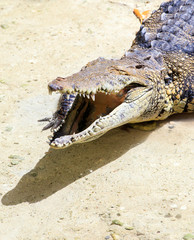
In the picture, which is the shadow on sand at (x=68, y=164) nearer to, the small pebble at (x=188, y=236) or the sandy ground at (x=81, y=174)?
the sandy ground at (x=81, y=174)

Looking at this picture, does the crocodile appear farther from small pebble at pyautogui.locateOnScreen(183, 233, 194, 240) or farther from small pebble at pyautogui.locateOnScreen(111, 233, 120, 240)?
small pebble at pyautogui.locateOnScreen(183, 233, 194, 240)

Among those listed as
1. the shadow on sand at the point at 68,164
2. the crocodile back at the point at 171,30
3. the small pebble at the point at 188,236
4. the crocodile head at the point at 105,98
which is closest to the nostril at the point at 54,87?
the crocodile head at the point at 105,98

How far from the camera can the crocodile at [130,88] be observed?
4094 millimetres

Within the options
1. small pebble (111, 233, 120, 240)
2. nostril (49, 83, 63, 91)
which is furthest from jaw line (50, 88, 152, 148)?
small pebble (111, 233, 120, 240)

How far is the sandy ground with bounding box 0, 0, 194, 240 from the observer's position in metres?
3.61

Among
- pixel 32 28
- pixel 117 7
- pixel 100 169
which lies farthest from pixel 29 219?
pixel 117 7

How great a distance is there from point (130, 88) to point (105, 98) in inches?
12.9

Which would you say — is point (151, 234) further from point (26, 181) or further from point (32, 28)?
point (32, 28)

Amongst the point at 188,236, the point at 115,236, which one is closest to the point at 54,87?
the point at 115,236

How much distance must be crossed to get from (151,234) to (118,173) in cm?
94

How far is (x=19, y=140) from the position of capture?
4855 mm

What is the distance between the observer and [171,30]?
18.2ft

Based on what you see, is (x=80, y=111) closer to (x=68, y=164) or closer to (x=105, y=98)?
(x=105, y=98)

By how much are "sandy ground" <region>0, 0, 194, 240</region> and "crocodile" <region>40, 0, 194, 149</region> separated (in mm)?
311
